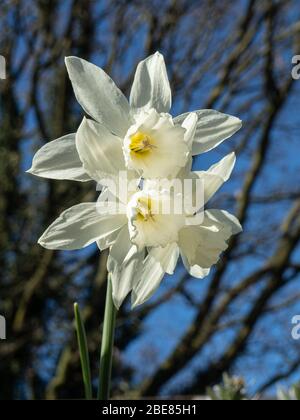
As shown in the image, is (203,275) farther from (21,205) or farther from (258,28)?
(21,205)

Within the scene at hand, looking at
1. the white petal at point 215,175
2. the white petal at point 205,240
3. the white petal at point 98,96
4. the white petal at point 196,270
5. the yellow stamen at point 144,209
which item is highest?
the white petal at point 98,96

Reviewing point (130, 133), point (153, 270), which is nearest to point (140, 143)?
point (130, 133)

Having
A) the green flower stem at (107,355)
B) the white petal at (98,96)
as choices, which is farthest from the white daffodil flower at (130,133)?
the green flower stem at (107,355)

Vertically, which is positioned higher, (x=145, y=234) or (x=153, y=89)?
(x=153, y=89)

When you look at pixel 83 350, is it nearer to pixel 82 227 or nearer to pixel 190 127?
pixel 82 227

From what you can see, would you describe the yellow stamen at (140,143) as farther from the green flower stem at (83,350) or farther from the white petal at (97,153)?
the green flower stem at (83,350)

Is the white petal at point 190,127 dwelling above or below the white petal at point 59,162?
above
